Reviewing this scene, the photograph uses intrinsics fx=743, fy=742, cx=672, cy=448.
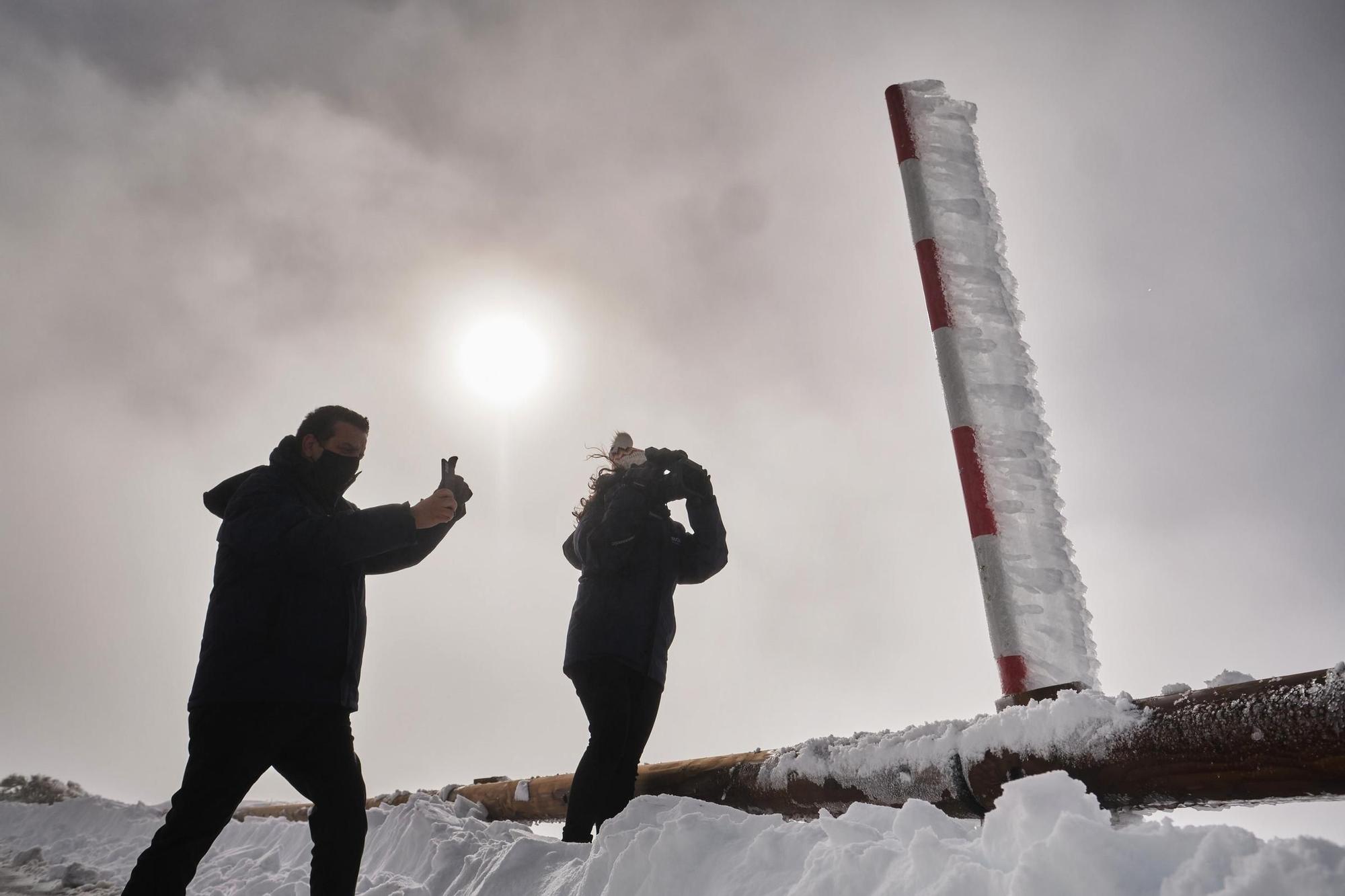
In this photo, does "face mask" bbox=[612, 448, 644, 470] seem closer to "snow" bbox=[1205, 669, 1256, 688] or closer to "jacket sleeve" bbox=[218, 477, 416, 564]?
"jacket sleeve" bbox=[218, 477, 416, 564]

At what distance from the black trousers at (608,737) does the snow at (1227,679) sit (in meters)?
1.82

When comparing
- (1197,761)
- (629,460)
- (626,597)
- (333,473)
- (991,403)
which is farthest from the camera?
(629,460)

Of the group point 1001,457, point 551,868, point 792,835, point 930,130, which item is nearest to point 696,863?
point 792,835

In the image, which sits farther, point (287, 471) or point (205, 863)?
point (205, 863)

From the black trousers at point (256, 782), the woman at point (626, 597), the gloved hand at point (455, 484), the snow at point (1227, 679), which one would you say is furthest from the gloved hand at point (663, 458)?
→ the snow at point (1227, 679)

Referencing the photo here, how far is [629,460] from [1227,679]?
2334mm

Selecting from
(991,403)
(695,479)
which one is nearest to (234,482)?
(695,479)

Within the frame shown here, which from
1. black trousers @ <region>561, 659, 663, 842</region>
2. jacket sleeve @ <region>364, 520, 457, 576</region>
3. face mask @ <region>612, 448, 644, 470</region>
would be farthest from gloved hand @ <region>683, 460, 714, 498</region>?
jacket sleeve @ <region>364, 520, 457, 576</region>

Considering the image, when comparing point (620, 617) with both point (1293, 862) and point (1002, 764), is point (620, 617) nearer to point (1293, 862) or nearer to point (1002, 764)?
point (1002, 764)

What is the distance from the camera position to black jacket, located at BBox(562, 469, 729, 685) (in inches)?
111

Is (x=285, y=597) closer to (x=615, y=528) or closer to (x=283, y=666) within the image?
(x=283, y=666)

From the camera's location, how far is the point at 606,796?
8.73 ft

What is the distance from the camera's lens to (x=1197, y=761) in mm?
1343

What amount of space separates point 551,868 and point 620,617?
89 cm
